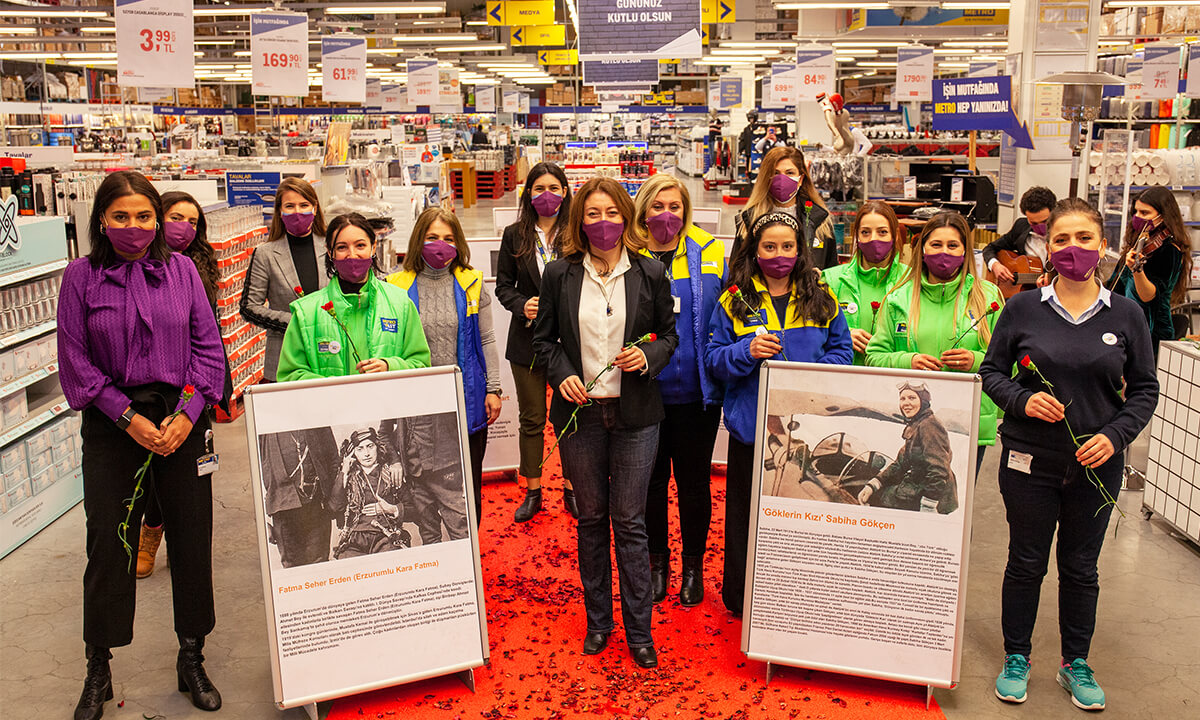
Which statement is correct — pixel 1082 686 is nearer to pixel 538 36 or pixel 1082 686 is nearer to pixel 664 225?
pixel 664 225

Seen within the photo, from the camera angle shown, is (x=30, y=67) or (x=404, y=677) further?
(x=30, y=67)

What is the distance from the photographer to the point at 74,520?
5.38 m

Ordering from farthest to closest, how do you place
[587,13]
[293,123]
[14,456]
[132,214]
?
[293,123]
[587,13]
[14,456]
[132,214]

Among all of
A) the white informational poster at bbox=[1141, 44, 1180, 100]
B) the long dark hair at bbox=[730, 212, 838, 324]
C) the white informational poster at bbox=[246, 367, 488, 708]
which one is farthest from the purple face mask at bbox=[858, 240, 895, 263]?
the white informational poster at bbox=[1141, 44, 1180, 100]

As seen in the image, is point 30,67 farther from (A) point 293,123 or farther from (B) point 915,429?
(B) point 915,429

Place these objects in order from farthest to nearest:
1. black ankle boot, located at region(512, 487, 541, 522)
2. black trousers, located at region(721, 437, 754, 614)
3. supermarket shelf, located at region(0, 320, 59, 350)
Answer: black ankle boot, located at region(512, 487, 541, 522), supermarket shelf, located at region(0, 320, 59, 350), black trousers, located at region(721, 437, 754, 614)

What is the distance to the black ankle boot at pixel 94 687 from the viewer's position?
11.2 ft

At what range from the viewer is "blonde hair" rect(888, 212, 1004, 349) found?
3.91m

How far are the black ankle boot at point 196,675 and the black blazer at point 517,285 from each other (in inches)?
72.7

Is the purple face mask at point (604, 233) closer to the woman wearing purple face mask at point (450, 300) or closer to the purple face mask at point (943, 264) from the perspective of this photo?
the woman wearing purple face mask at point (450, 300)

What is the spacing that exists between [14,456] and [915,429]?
13.9 ft

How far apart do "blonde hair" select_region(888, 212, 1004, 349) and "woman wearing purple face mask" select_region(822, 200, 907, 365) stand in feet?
1.28

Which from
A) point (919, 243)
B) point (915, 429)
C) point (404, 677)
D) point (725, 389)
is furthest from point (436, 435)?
point (919, 243)

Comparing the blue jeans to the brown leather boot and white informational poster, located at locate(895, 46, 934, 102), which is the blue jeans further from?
white informational poster, located at locate(895, 46, 934, 102)
